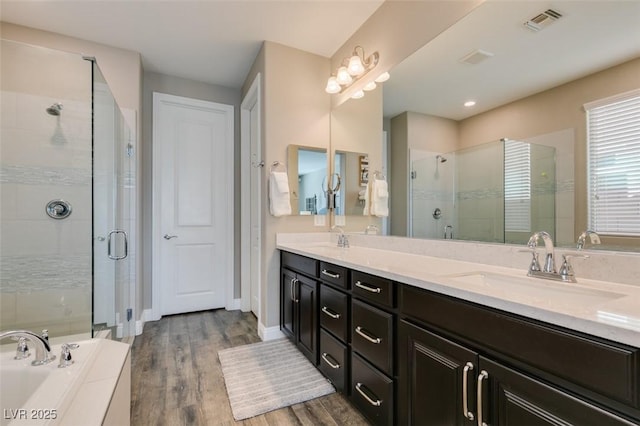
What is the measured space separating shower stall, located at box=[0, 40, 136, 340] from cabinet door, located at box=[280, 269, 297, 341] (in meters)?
1.24

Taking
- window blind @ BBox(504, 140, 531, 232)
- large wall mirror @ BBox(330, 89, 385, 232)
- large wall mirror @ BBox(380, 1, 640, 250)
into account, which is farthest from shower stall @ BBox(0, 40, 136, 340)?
window blind @ BBox(504, 140, 531, 232)

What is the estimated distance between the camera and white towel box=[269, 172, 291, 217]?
8.22 feet

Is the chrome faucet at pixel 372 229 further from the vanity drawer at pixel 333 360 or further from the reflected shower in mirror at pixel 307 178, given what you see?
the vanity drawer at pixel 333 360

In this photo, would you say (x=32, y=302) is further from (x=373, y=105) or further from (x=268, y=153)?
(x=373, y=105)

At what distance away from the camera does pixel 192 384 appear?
6.11 feet

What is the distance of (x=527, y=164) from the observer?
1.28 metres

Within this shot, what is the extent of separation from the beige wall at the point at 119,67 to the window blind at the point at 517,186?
296 centimetres

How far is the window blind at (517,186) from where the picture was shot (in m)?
1.28

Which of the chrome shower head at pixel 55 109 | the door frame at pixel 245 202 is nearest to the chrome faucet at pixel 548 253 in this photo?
the door frame at pixel 245 202

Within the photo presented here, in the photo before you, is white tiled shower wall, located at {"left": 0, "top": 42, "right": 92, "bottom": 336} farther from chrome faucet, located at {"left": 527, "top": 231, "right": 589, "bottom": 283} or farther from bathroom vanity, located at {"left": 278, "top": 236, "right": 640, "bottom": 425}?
chrome faucet, located at {"left": 527, "top": 231, "right": 589, "bottom": 283}

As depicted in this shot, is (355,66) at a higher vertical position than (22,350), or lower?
higher

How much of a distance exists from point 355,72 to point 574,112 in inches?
64.0

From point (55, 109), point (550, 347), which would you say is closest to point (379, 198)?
point (550, 347)

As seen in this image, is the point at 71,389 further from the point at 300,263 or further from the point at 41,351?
the point at 300,263
